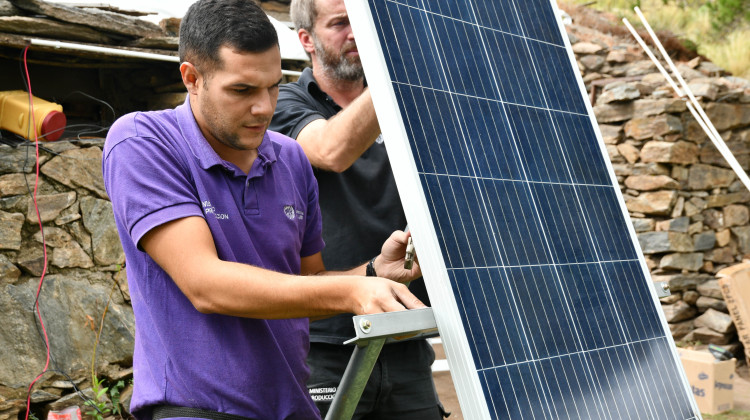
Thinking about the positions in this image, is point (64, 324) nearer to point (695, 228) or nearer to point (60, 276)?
point (60, 276)

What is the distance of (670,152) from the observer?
396 inches

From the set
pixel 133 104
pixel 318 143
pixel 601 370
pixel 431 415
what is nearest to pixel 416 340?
pixel 431 415

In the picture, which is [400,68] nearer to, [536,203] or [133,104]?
[536,203]

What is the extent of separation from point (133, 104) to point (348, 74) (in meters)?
4.54

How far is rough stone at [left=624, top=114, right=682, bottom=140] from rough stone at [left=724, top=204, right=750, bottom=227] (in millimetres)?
1356

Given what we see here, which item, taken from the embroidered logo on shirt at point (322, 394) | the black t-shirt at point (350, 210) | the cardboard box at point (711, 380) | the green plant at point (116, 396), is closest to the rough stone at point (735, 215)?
the cardboard box at point (711, 380)

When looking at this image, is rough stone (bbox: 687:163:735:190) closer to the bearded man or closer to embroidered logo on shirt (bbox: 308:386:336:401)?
the bearded man

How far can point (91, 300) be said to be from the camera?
19.9 ft

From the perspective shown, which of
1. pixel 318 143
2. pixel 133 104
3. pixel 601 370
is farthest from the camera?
pixel 133 104

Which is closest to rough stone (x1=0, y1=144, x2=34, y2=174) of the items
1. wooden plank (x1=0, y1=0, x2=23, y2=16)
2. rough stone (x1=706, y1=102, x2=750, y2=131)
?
wooden plank (x1=0, y1=0, x2=23, y2=16)

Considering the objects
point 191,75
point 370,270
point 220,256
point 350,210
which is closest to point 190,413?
point 220,256

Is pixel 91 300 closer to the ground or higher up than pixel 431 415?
closer to the ground

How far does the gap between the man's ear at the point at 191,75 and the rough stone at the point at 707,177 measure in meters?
9.31

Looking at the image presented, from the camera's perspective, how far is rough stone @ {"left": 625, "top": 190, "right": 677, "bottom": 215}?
33.1ft
